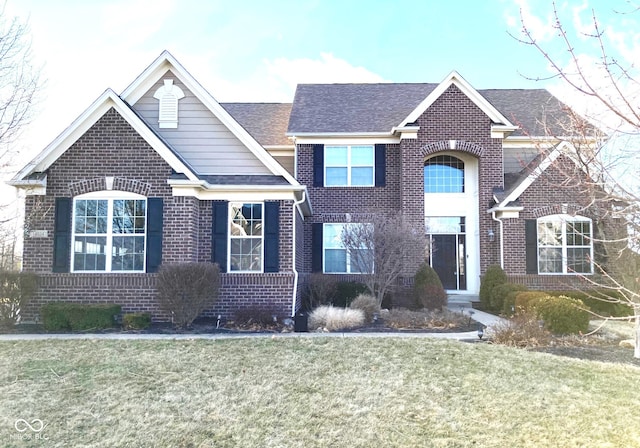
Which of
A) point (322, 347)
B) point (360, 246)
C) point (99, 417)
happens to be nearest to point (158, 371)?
point (99, 417)

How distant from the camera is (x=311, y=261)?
1578 centimetres

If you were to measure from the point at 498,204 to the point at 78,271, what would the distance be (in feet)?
40.9

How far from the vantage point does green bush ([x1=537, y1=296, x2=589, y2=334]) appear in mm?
9289

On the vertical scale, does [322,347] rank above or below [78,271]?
below

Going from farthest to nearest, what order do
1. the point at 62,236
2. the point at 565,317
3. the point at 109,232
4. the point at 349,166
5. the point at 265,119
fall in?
the point at 265,119, the point at 349,166, the point at 109,232, the point at 62,236, the point at 565,317

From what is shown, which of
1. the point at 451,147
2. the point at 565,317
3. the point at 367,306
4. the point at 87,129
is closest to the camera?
the point at 565,317

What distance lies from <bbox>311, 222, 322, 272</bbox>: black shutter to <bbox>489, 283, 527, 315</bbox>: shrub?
5.75m

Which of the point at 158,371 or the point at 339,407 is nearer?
the point at 339,407

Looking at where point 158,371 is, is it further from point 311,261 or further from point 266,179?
point 311,261

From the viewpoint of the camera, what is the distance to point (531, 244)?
46.8 feet

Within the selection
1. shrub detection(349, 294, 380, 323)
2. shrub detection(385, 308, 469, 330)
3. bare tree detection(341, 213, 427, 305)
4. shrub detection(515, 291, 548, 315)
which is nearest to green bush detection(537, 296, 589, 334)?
shrub detection(515, 291, 548, 315)

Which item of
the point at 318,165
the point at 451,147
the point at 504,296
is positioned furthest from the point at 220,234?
the point at 451,147

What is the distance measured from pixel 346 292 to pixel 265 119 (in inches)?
356

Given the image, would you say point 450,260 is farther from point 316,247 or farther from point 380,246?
point 380,246
